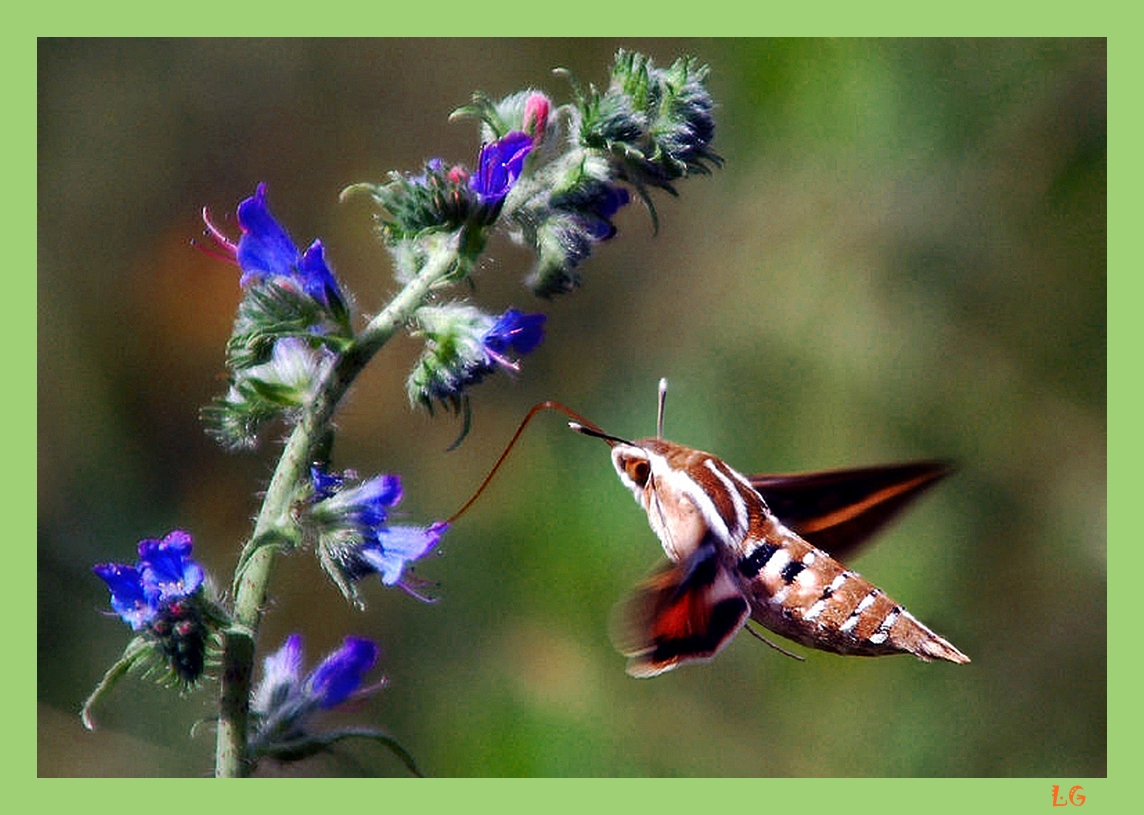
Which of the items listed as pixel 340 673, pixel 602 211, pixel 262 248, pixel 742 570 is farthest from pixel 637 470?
pixel 262 248

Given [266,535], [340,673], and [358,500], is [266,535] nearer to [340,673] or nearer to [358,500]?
[358,500]

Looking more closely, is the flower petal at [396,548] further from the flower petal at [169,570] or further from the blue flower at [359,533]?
the flower petal at [169,570]

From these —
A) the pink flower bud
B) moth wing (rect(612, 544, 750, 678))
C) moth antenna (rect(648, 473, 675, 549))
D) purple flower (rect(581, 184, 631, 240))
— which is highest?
the pink flower bud

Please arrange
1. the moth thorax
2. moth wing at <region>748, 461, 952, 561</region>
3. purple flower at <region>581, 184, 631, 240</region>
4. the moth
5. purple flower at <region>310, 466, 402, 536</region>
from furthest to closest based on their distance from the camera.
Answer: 1. moth wing at <region>748, 461, 952, 561</region>
2. the moth thorax
3. the moth
4. purple flower at <region>581, 184, 631, 240</region>
5. purple flower at <region>310, 466, 402, 536</region>

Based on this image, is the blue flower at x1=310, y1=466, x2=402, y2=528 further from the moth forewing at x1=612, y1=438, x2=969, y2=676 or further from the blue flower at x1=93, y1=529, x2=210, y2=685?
the moth forewing at x1=612, y1=438, x2=969, y2=676

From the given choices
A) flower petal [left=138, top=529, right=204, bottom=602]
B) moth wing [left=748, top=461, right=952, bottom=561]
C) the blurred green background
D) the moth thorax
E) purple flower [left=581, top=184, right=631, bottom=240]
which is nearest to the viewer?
flower petal [left=138, top=529, right=204, bottom=602]

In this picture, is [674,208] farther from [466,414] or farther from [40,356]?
[466,414]

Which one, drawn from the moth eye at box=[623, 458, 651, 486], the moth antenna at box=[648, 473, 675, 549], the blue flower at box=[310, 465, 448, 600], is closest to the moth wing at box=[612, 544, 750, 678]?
the moth antenna at box=[648, 473, 675, 549]
